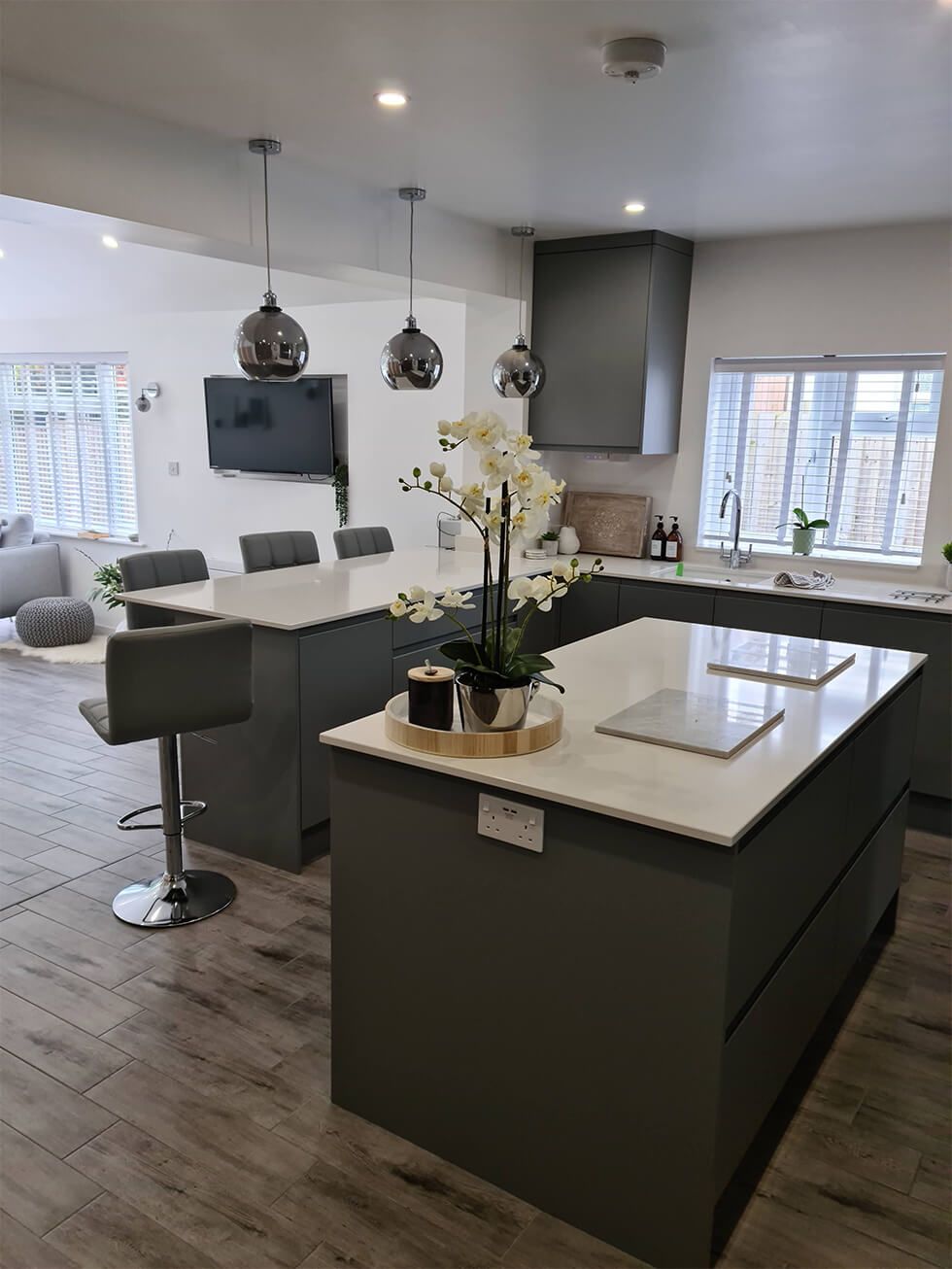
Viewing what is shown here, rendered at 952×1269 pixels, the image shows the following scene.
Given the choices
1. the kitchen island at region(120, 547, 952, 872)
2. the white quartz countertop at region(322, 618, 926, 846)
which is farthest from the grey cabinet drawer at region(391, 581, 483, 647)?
the white quartz countertop at region(322, 618, 926, 846)

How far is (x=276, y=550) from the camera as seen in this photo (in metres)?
4.73

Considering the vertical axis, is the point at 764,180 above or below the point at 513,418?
above

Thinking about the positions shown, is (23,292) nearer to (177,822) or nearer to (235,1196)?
(177,822)

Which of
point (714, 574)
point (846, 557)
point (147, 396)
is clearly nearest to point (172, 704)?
point (714, 574)

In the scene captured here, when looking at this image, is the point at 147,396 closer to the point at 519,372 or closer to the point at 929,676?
the point at 519,372

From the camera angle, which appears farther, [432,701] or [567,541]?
[567,541]

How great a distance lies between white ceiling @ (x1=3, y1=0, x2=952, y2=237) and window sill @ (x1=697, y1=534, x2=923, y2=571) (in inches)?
65.3

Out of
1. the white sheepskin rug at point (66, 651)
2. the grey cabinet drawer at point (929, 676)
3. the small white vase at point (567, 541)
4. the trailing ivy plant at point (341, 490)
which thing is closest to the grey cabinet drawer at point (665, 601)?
the small white vase at point (567, 541)

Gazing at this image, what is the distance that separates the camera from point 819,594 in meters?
4.41

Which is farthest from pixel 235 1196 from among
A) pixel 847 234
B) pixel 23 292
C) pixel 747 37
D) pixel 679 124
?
pixel 23 292

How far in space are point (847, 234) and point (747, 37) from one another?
2604mm

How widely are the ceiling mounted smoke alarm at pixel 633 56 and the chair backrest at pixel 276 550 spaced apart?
2696mm

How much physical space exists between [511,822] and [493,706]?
0.26 meters

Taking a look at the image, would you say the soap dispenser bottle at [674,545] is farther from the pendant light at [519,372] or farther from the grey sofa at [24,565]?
the grey sofa at [24,565]
